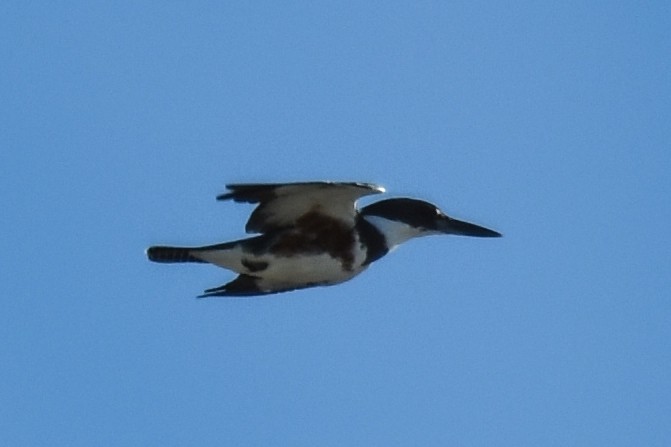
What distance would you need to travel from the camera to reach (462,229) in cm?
1160

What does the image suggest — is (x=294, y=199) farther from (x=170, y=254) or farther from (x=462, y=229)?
(x=462, y=229)

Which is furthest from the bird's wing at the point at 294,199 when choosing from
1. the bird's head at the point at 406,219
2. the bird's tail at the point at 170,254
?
the bird's head at the point at 406,219

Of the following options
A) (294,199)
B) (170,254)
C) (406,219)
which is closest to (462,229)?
(406,219)

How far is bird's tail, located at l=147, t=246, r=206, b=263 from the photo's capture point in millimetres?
10570

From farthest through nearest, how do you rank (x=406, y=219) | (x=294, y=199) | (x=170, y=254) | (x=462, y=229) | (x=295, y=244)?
1. (x=462, y=229)
2. (x=406, y=219)
3. (x=170, y=254)
4. (x=295, y=244)
5. (x=294, y=199)

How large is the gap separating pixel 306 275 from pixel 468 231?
164cm

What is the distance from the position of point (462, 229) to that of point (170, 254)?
80.9 inches

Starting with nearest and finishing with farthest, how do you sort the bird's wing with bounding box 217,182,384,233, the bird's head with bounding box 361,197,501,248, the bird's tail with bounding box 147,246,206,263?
the bird's wing with bounding box 217,182,384,233 < the bird's tail with bounding box 147,246,206,263 < the bird's head with bounding box 361,197,501,248

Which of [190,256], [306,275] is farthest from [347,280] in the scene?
[190,256]

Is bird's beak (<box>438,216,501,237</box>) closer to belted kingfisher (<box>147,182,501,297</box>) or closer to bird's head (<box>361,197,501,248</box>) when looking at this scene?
bird's head (<box>361,197,501,248</box>)

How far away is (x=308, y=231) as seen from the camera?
1034 cm

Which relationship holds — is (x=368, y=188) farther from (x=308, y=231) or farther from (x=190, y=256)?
(x=190, y=256)

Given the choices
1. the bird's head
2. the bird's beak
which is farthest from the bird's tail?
the bird's beak

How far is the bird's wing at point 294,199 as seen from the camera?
9.99 meters
